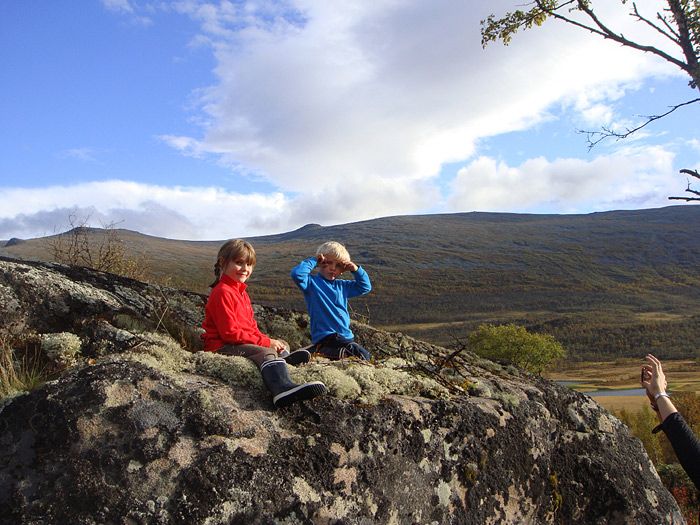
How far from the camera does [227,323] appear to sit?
5.01 m

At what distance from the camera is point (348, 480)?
141 inches

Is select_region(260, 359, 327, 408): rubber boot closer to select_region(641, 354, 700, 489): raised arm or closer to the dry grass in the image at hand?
the dry grass

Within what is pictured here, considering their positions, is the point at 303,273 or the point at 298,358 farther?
the point at 303,273

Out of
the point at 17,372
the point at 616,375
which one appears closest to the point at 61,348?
the point at 17,372

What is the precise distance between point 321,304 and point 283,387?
2.67m

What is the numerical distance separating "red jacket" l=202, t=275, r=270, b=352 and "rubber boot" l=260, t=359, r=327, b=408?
88cm

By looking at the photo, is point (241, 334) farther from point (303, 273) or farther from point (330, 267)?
point (330, 267)

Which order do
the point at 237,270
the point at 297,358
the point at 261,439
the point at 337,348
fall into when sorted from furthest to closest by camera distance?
the point at 337,348 → the point at 237,270 → the point at 297,358 → the point at 261,439

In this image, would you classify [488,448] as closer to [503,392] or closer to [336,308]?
[503,392]

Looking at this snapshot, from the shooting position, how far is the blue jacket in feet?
21.3

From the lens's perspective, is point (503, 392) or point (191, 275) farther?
point (191, 275)

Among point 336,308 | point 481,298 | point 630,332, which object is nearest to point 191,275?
point 481,298

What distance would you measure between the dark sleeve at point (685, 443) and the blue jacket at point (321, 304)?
11.3 feet

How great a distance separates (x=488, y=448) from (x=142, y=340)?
2905mm
